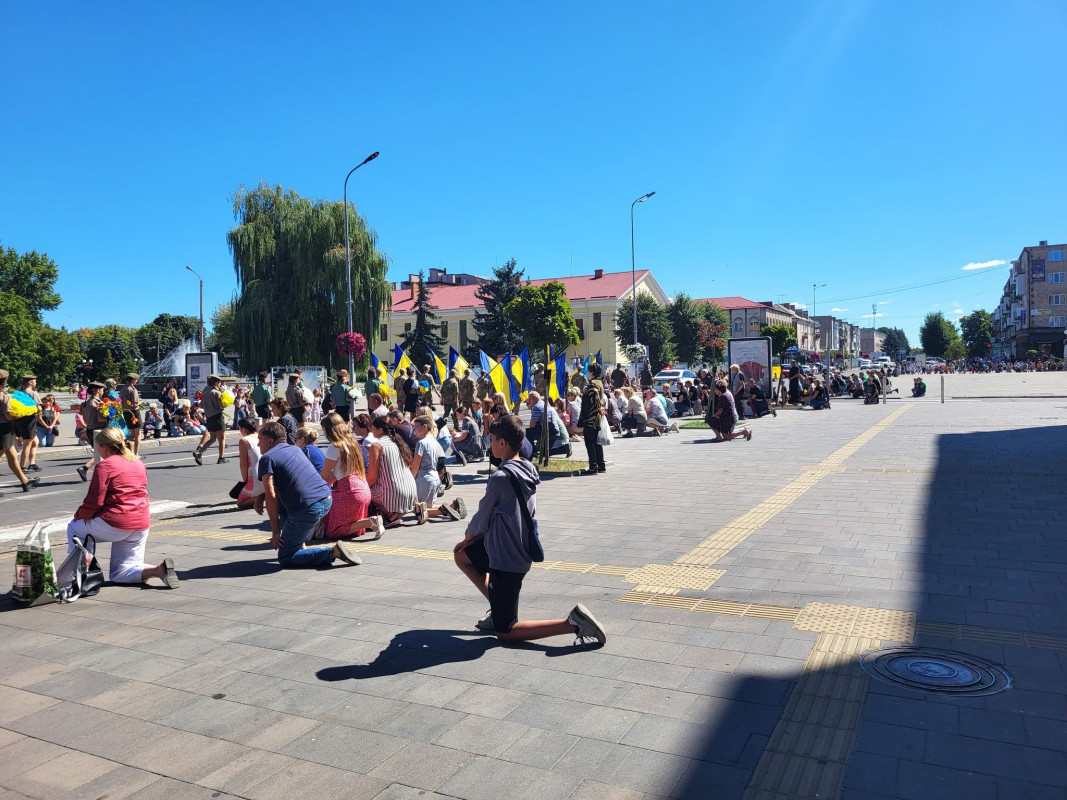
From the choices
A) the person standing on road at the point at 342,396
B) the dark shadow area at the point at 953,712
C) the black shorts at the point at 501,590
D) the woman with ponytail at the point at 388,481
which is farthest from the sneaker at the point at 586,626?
the person standing on road at the point at 342,396

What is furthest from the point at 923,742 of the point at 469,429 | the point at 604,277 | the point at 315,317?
the point at 604,277

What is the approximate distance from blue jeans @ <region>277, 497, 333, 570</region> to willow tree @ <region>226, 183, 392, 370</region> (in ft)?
103

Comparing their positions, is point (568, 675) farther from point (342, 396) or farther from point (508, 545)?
point (342, 396)

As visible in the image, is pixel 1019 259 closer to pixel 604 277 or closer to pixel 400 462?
pixel 604 277

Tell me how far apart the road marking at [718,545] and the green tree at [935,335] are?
156003 millimetres

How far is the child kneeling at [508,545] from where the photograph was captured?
14.9 feet

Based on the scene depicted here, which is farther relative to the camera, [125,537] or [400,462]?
[400,462]

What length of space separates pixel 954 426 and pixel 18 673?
20867mm

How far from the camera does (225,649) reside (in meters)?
4.81

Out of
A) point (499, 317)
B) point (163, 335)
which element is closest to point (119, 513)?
point (499, 317)

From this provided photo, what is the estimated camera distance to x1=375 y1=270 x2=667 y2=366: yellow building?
226 feet

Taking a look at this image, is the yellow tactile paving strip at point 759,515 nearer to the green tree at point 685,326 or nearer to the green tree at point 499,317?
the green tree at point 499,317

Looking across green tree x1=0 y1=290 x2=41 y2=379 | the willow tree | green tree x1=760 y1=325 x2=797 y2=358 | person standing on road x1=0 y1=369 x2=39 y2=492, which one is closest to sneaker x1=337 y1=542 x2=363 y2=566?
person standing on road x1=0 y1=369 x2=39 y2=492

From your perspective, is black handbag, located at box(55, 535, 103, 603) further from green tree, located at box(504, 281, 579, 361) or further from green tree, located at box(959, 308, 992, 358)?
green tree, located at box(959, 308, 992, 358)
